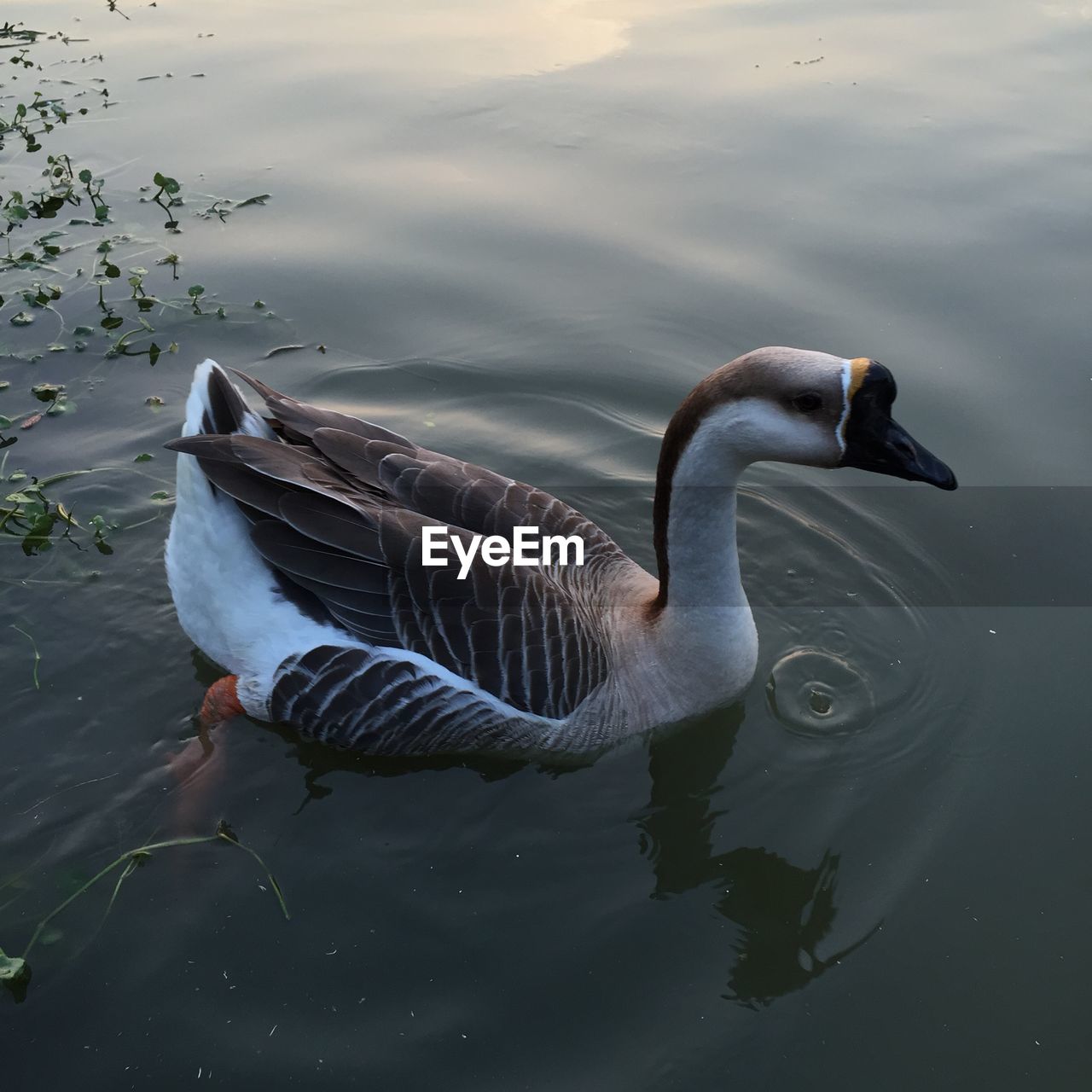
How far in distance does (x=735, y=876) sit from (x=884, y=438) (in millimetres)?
1752

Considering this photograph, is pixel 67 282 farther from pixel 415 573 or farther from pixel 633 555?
pixel 415 573

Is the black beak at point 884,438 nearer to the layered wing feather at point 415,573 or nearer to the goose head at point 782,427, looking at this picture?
the goose head at point 782,427

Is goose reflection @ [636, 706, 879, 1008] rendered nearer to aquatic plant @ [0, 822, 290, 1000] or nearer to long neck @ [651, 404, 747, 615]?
long neck @ [651, 404, 747, 615]

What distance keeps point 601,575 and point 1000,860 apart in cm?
196

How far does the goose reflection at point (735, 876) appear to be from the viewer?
3.70 metres

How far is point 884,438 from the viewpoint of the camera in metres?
3.68

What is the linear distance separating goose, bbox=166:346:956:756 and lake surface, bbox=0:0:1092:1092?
292mm

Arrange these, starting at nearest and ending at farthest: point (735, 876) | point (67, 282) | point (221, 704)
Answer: point (735, 876) → point (221, 704) → point (67, 282)

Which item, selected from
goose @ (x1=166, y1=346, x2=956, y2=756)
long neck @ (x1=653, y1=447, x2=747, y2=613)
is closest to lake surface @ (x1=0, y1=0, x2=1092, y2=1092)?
goose @ (x1=166, y1=346, x2=956, y2=756)

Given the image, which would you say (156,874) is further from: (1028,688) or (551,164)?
(551,164)

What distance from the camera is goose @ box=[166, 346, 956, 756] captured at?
4184mm

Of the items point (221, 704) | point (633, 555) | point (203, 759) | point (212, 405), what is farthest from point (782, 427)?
point (203, 759)

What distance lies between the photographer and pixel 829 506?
584cm

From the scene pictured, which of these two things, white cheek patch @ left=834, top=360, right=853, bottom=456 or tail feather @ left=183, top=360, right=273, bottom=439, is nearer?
white cheek patch @ left=834, top=360, right=853, bottom=456
